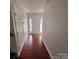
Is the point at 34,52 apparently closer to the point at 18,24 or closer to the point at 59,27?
the point at 18,24

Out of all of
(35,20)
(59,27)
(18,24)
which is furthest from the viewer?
(35,20)

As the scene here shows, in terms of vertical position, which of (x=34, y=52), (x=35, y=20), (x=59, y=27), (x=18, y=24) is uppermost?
(x=35, y=20)

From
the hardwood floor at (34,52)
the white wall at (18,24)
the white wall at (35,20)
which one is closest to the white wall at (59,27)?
the hardwood floor at (34,52)

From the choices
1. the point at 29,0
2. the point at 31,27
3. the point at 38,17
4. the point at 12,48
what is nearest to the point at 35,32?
the point at 31,27

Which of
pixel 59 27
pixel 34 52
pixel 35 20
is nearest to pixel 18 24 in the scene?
pixel 34 52

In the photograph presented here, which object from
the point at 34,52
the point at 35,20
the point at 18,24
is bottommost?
the point at 34,52

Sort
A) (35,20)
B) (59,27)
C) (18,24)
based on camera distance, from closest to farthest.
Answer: (59,27) < (18,24) < (35,20)

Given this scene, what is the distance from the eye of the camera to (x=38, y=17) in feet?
36.3

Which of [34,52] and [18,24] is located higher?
[18,24]

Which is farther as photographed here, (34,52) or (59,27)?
(34,52)

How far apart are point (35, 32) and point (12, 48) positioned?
7677 millimetres

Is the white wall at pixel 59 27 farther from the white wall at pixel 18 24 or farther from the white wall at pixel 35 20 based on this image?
the white wall at pixel 35 20

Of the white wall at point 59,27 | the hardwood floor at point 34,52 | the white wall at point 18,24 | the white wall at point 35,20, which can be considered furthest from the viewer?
the white wall at point 35,20
